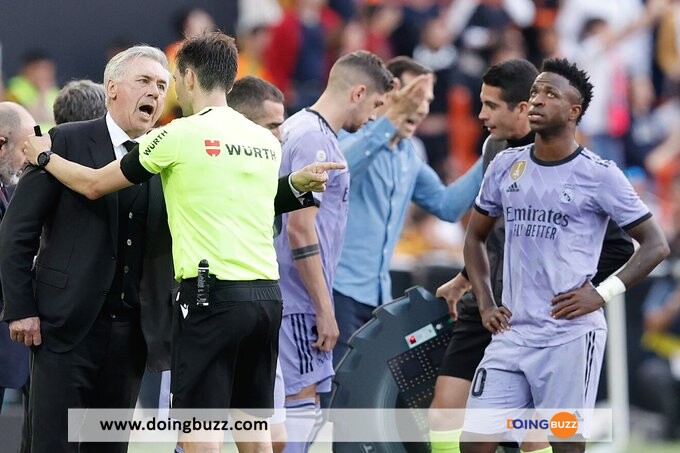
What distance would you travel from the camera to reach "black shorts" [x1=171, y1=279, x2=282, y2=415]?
Answer: 220 inches

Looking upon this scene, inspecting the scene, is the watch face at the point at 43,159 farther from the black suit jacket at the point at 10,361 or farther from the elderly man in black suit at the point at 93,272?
the black suit jacket at the point at 10,361

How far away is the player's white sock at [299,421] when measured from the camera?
7.31 meters

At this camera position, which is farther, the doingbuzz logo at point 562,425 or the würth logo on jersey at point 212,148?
the doingbuzz logo at point 562,425

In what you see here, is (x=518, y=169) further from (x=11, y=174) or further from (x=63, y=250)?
(x=11, y=174)

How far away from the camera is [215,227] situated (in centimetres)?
560

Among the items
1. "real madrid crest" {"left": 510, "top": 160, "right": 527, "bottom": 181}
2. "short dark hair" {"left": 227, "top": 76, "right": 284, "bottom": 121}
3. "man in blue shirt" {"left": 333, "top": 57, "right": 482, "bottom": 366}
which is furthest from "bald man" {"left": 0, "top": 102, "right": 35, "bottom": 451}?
"real madrid crest" {"left": 510, "top": 160, "right": 527, "bottom": 181}

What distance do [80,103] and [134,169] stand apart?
54.7 inches

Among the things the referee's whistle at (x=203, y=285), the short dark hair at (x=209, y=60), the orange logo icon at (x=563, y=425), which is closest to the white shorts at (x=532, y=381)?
the orange logo icon at (x=563, y=425)

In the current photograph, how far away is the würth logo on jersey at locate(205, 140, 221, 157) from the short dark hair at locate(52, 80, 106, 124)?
4.91 feet

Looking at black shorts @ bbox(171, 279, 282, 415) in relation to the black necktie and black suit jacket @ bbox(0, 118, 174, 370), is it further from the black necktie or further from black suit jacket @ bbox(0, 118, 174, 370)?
the black necktie

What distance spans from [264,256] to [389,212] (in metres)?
2.70

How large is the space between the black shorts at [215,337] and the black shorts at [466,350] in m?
1.91

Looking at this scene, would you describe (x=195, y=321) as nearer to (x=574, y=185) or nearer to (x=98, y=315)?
(x=98, y=315)

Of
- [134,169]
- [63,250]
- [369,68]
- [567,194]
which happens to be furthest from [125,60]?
[567,194]
